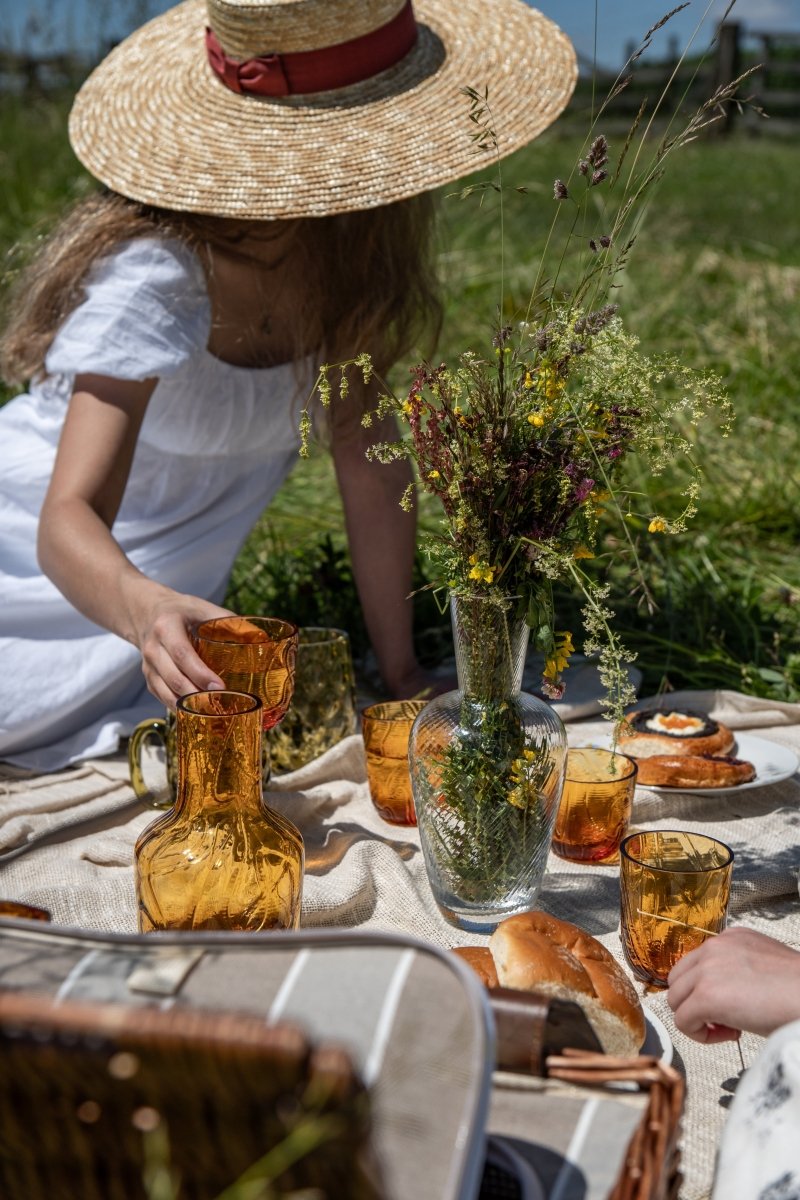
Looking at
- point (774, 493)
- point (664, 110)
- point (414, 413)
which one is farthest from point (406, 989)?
point (664, 110)

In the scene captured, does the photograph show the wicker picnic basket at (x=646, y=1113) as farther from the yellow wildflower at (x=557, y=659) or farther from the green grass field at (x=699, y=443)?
the green grass field at (x=699, y=443)

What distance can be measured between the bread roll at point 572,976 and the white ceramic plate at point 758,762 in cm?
74

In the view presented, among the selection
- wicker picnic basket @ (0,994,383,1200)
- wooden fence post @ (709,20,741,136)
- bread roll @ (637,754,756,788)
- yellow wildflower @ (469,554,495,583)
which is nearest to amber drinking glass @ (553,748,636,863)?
bread roll @ (637,754,756,788)

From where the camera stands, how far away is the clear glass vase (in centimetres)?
157

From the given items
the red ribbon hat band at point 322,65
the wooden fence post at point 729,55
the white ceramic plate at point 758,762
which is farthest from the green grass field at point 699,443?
the wooden fence post at point 729,55

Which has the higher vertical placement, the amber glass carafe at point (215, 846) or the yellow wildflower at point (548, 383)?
the yellow wildflower at point (548, 383)

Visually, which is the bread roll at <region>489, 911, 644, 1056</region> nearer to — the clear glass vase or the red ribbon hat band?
the clear glass vase

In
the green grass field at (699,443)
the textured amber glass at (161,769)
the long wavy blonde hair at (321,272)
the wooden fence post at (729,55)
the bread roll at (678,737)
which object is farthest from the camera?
the wooden fence post at (729,55)

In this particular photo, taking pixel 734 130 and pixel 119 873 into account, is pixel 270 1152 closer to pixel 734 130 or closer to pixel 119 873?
pixel 119 873

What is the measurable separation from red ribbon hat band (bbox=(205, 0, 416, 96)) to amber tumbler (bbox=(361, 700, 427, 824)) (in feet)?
3.89

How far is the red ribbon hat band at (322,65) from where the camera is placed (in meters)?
2.28

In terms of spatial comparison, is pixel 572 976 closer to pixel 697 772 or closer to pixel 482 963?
pixel 482 963

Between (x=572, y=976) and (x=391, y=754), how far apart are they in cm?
76

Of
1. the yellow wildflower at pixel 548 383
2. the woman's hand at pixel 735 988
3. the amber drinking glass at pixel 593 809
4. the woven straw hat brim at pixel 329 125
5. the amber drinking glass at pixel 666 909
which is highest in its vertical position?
the woven straw hat brim at pixel 329 125
